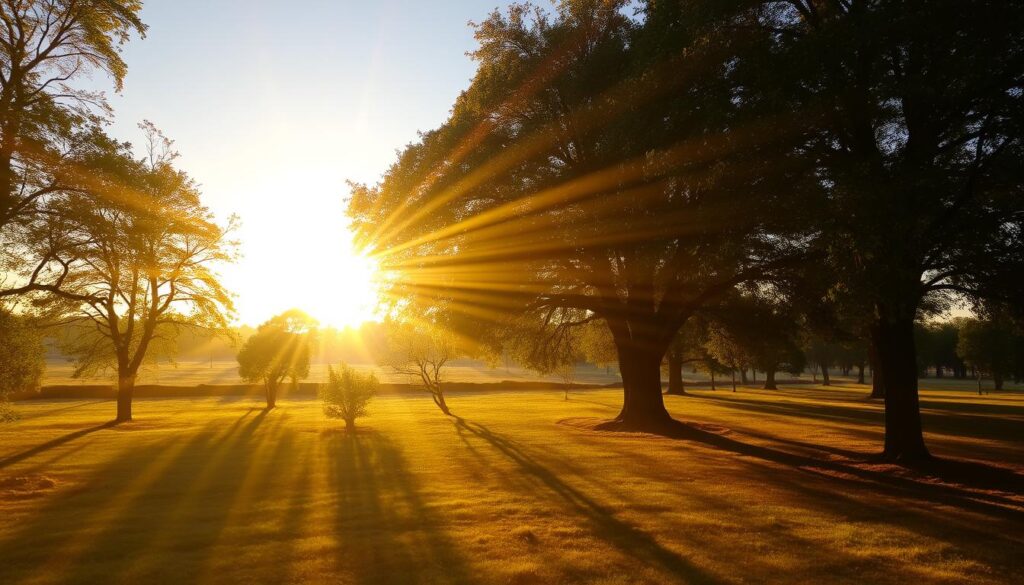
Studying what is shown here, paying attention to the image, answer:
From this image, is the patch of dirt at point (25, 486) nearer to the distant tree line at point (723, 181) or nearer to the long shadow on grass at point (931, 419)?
the distant tree line at point (723, 181)

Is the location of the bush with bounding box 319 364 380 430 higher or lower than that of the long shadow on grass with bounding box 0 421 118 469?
higher

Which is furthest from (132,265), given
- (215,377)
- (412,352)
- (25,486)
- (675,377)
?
(215,377)

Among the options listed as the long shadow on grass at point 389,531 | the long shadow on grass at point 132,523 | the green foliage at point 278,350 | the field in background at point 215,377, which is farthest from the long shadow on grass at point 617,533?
the field in background at point 215,377

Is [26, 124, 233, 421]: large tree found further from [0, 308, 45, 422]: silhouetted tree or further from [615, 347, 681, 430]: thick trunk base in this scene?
[615, 347, 681, 430]: thick trunk base

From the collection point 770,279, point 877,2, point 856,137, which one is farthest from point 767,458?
point 877,2

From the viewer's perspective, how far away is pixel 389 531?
9.59 m

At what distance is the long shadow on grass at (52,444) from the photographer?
18.6 metres

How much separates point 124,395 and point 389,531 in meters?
31.4

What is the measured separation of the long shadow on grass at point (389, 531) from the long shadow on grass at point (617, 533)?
2.61 metres

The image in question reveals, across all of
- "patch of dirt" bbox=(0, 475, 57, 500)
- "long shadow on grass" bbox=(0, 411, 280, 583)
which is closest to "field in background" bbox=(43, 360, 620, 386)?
"patch of dirt" bbox=(0, 475, 57, 500)

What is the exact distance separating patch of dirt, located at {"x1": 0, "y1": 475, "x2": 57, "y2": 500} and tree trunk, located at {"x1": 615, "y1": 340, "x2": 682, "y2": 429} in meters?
21.7

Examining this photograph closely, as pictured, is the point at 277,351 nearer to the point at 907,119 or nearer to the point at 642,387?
the point at 642,387

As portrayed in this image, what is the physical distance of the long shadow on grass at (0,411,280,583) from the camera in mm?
7785

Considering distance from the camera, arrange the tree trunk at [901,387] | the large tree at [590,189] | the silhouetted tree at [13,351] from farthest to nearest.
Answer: the silhouetted tree at [13,351]
the tree trunk at [901,387]
the large tree at [590,189]
